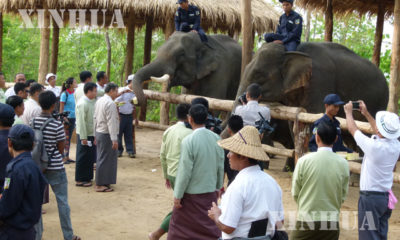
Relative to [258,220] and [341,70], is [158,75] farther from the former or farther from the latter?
[258,220]

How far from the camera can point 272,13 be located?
13523mm

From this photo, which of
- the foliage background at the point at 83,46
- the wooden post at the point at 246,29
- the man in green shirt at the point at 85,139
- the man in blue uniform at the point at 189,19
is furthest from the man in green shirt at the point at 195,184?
the foliage background at the point at 83,46

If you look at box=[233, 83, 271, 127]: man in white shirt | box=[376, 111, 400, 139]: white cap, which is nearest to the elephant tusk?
box=[233, 83, 271, 127]: man in white shirt

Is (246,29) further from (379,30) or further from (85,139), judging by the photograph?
(379,30)

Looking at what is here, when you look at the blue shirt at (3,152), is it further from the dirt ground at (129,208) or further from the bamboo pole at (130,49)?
the bamboo pole at (130,49)

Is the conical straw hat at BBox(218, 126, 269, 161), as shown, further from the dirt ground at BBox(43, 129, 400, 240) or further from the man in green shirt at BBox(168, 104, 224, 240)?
the dirt ground at BBox(43, 129, 400, 240)

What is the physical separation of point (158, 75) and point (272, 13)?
5594 mm

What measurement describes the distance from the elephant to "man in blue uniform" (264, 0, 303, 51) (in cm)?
14

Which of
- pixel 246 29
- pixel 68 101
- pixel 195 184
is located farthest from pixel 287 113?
pixel 68 101

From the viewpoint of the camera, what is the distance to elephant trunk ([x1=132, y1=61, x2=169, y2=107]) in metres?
8.47

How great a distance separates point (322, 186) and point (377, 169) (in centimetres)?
71

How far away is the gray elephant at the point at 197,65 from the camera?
9.26 m

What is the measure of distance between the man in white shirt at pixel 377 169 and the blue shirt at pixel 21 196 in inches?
105

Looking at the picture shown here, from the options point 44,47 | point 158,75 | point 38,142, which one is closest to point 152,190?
point 158,75
